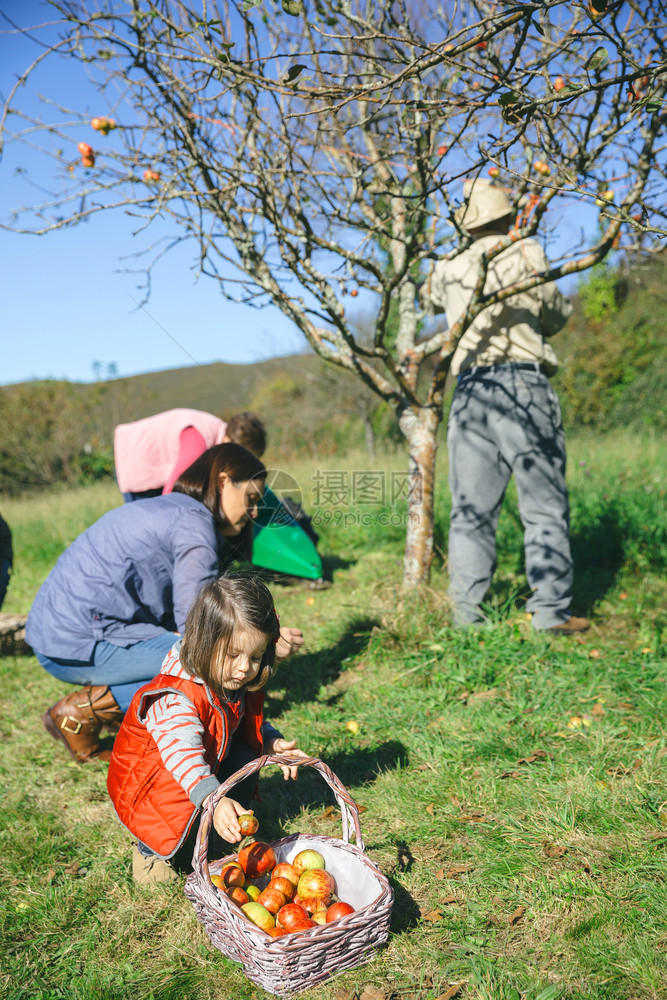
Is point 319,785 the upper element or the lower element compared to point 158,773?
lower

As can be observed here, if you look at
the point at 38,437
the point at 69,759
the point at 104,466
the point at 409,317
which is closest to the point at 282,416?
the point at 104,466

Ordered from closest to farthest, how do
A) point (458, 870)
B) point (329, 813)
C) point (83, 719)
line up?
point (458, 870)
point (329, 813)
point (83, 719)

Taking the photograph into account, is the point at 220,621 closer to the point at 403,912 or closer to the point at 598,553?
the point at 403,912

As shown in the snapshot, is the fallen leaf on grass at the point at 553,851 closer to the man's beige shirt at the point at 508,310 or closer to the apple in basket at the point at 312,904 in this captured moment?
the apple in basket at the point at 312,904

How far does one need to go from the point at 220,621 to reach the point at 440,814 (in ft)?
3.60

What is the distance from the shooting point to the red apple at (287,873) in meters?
1.87

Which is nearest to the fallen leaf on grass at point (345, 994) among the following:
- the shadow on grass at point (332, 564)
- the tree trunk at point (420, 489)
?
the tree trunk at point (420, 489)

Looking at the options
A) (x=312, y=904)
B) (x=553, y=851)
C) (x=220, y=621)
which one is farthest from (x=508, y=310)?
(x=312, y=904)

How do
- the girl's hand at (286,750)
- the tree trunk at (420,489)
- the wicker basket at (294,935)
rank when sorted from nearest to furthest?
the wicker basket at (294,935) < the girl's hand at (286,750) < the tree trunk at (420,489)

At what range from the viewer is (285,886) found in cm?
184

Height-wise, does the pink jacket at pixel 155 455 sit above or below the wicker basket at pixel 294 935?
above

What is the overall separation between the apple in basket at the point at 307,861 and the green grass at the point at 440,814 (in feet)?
0.85

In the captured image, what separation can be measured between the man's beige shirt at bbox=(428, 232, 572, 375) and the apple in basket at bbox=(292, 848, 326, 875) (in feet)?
8.06

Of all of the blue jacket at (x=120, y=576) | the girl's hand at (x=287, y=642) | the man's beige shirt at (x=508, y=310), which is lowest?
the girl's hand at (x=287, y=642)
